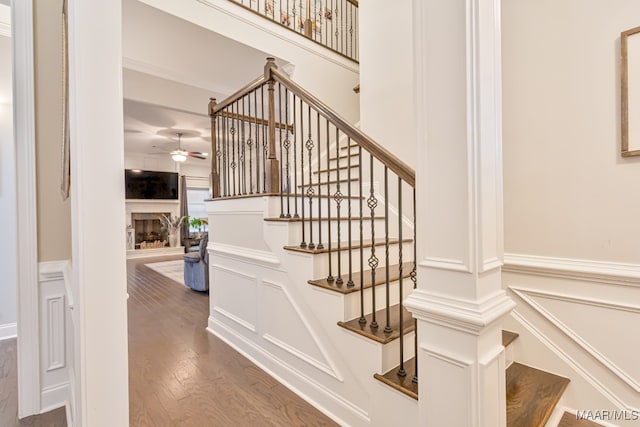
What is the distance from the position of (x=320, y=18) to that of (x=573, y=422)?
4.81 m

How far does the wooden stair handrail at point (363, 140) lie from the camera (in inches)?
53.8

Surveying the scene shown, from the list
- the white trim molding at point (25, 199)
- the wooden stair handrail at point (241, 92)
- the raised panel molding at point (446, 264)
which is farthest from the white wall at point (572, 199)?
the white trim molding at point (25, 199)

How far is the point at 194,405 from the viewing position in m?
1.79

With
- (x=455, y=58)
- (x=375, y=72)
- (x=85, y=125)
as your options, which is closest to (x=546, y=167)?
(x=455, y=58)

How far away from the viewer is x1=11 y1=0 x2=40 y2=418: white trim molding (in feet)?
5.68

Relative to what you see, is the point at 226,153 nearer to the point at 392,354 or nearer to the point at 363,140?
the point at 363,140

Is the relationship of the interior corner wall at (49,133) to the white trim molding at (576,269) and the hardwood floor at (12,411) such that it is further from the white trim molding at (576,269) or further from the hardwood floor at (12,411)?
the white trim molding at (576,269)

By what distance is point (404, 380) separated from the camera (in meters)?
1.37

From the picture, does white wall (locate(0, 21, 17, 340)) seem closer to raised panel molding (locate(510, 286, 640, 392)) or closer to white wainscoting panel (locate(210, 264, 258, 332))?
white wainscoting panel (locate(210, 264, 258, 332))

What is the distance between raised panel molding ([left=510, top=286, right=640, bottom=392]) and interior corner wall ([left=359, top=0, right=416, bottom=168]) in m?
1.31

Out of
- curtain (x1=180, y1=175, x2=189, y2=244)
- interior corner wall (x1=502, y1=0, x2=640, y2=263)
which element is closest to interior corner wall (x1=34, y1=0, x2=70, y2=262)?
interior corner wall (x1=502, y1=0, x2=640, y2=263)

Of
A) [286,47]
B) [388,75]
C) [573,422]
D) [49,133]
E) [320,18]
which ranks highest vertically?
[320,18]

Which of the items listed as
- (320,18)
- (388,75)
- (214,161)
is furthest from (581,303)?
(320,18)

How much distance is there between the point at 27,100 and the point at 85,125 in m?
1.42
